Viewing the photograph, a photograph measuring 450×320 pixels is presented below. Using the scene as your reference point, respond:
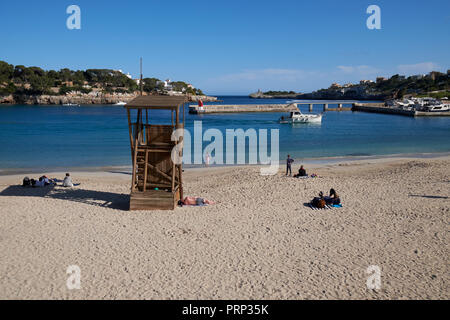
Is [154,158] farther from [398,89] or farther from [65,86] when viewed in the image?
[398,89]

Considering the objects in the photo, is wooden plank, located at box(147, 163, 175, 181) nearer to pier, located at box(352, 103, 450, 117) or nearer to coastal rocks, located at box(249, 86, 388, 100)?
pier, located at box(352, 103, 450, 117)

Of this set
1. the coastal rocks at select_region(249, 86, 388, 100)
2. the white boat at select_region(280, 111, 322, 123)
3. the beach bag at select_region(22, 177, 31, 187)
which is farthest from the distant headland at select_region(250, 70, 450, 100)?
the beach bag at select_region(22, 177, 31, 187)

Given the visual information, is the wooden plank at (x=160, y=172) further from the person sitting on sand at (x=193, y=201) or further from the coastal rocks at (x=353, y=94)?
the coastal rocks at (x=353, y=94)

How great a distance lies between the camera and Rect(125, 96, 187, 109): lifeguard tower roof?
10430 mm

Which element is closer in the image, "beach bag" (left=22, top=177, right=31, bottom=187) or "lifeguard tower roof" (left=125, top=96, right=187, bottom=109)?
"lifeguard tower roof" (left=125, top=96, right=187, bottom=109)

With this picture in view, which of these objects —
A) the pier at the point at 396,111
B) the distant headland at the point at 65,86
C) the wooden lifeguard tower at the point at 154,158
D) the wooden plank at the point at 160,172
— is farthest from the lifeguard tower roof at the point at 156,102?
the distant headland at the point at 65,86

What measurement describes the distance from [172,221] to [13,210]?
5.33 metres

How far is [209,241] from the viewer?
8656 millimetres

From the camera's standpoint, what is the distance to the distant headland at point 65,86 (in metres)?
102

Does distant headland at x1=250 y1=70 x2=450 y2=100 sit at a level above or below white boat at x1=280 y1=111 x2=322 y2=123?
above

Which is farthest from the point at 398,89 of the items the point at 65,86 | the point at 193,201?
the point at 193,201

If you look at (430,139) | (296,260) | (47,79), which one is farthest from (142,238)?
(47,79)

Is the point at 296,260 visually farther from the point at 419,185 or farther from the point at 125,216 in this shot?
the point at 419,185

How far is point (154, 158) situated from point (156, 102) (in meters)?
2.00
